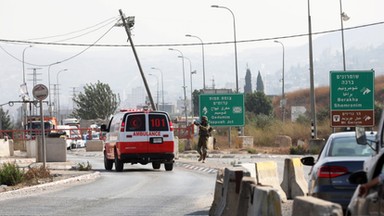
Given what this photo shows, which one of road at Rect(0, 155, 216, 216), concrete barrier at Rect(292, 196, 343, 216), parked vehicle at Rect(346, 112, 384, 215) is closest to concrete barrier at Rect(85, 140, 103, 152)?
road at Rect(0, 155, 216, 216)

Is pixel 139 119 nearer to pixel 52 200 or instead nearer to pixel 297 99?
pixel 52 200

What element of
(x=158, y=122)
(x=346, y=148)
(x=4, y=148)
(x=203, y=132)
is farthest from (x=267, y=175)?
(x=4, y=148)

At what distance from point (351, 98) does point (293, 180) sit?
17697 millimetres

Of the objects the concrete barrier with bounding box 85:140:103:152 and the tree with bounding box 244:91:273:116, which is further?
the tree with bounding box 244:91:273:116

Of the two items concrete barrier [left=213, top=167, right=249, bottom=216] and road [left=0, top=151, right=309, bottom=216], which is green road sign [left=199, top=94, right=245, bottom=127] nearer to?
road [left=0, top=151, right=309, bottom=216]

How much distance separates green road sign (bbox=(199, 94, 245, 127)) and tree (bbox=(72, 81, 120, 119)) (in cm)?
8293

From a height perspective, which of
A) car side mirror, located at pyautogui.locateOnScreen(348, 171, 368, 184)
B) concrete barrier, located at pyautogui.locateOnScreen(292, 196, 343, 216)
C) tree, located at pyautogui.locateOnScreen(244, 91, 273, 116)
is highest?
tree, located at pyautogui.locateOnScreen(244, 91, 273, 116)

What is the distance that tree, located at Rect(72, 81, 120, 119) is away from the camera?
14175cm

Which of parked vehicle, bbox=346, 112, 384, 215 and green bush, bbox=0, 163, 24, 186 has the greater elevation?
parked vehicle, bbox=346, 112, 384, 215

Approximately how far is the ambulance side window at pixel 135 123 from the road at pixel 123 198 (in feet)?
15.7

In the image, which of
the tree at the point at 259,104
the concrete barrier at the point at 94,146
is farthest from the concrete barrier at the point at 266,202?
the tree at the point at 259,104

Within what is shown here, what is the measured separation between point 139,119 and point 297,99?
123222 millimetres

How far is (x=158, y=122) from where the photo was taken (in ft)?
113

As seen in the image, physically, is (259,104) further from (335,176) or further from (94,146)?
(335,176)
